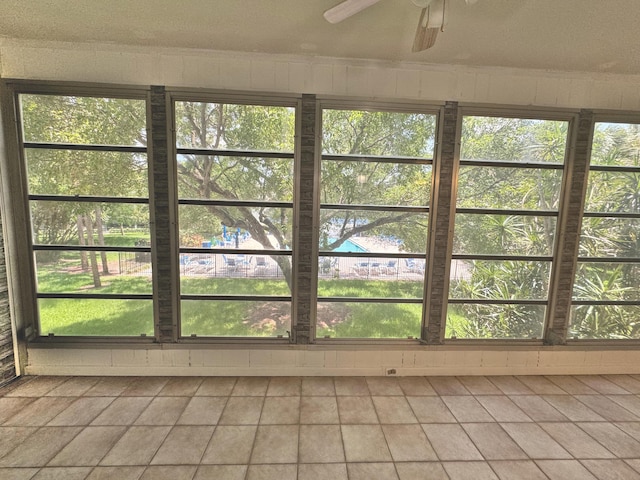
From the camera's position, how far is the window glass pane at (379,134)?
2520 millimetres

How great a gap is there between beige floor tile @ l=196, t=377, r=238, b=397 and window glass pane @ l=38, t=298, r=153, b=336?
697 millimetres

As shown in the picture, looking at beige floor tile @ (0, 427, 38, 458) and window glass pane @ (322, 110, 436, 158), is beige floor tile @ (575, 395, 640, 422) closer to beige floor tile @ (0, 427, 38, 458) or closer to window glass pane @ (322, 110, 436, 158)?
window glass pane @ (322, 110, 436, 158)

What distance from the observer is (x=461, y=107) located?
8.23ft

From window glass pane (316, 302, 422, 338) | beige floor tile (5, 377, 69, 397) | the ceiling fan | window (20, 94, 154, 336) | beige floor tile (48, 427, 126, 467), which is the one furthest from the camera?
window glass pane (316, 302, 422, 338)

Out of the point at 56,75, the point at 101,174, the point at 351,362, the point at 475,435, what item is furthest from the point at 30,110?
the point at 475,435

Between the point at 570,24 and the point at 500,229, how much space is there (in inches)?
62.0

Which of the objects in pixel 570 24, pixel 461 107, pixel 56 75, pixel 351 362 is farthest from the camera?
pixel 351 362

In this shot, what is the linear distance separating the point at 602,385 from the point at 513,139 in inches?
96.2

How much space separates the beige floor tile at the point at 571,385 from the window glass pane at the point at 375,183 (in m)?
2.13

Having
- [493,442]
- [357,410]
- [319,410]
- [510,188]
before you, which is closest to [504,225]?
[510,188]

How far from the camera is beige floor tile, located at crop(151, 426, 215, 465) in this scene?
67.4 inches

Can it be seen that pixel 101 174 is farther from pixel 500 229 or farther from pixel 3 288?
pixel 500 229

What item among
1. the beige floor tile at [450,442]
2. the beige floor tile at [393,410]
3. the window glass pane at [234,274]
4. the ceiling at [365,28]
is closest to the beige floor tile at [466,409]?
the beige floor tile at [450,442]

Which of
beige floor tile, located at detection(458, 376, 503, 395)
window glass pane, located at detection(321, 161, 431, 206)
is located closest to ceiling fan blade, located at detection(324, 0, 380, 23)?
window glass pane, located at detection(321, 161, 431, 206)
